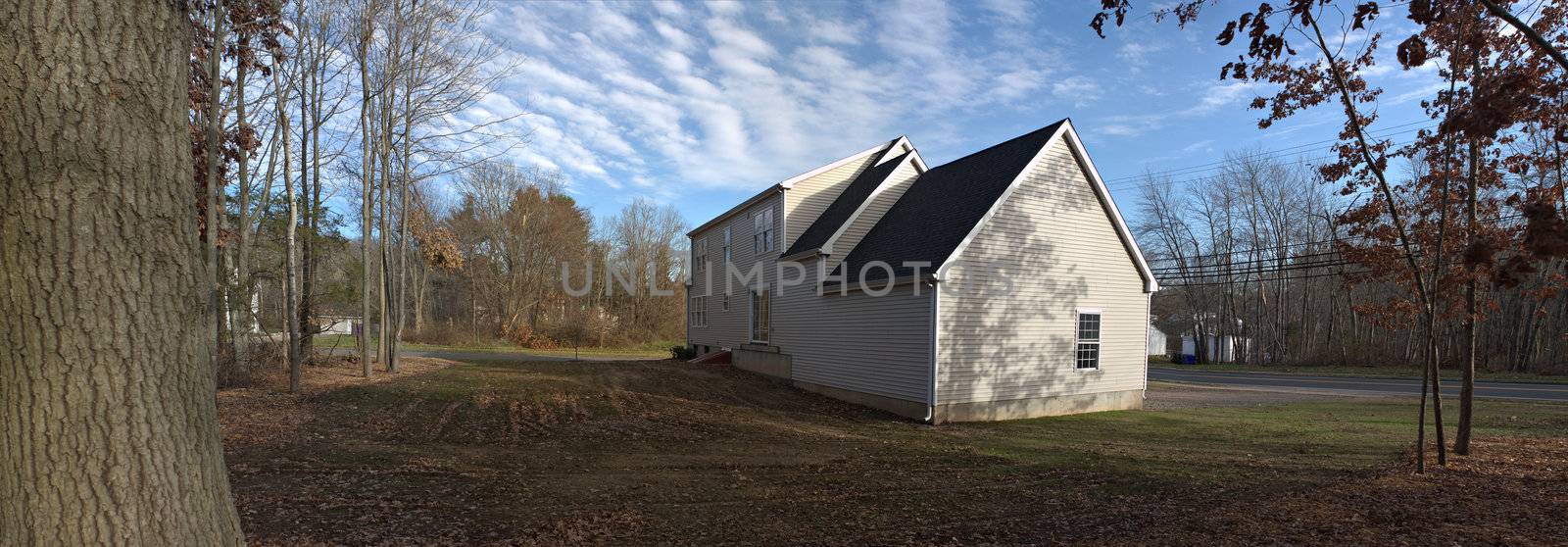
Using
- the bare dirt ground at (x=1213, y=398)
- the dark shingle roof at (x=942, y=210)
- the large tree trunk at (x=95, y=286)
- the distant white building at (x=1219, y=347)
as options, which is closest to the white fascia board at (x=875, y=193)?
the dark shingle roof at (x=942, y=210)

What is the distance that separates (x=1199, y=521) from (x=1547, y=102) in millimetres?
7115

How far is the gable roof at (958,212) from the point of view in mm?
13734

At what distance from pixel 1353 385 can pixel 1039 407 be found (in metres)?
15.8

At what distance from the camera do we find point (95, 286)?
2.68m

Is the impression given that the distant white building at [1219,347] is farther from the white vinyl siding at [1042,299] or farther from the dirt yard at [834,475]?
the white vinyl siding at [1042,299]

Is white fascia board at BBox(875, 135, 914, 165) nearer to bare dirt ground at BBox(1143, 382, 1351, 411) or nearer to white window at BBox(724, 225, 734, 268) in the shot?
white window at BBox(724, 225, 734, 268)

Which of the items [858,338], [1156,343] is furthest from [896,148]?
[1156,343]

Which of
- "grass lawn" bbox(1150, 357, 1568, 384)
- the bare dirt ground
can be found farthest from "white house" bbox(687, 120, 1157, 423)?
"grass lawn" bbox(1150, 357, 1568, 384)

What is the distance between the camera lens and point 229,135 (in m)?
13.1

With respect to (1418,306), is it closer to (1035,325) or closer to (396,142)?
(1035,325)

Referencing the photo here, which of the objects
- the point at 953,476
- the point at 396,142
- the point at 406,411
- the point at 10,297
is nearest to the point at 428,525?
the point at 10,297

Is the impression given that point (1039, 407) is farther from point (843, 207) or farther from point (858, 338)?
point (843, 207)

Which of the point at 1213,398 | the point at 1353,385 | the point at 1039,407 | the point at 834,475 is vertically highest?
the point at 834,475

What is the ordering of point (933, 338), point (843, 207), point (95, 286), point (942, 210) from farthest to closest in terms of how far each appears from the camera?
point (843, 207), point (942, 210), point (933, 338), point (95, 286)
